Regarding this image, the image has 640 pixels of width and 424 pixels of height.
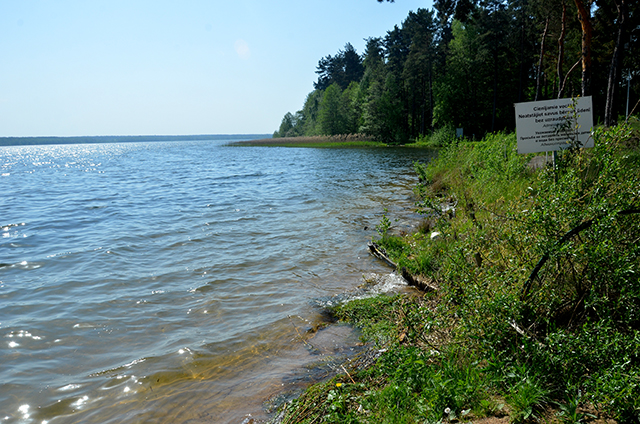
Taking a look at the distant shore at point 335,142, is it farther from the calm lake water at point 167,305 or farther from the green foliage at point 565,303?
the green foliage at point 565,303

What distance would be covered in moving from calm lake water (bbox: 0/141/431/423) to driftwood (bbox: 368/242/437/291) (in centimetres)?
20

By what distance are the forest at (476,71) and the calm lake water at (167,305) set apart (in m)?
22.6

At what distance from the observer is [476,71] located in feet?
175

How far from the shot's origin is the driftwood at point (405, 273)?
20.8 feet

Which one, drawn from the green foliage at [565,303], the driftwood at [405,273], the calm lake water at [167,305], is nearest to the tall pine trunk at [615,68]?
the calm lake water at [167,305]

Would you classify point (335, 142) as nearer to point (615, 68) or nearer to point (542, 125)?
point (615, 68)

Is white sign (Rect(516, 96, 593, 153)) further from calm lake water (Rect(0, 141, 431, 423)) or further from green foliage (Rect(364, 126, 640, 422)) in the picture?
calm lake water (Rect(0, 141, 431, 423))

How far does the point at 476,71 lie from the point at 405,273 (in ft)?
179

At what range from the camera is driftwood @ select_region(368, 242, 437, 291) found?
6.33 m

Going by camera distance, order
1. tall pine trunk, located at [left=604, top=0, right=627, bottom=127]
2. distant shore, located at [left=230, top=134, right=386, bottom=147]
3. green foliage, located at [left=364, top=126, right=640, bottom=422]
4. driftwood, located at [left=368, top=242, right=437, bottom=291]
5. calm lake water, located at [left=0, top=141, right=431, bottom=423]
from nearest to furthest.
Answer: green foliage, located at [left=364, top=126, right=640, bottom=422]
calm lake water, located at [left=0, top=141, right=431, bottom=423]
driftwood, located at [left=368, top=242, right=437, bottom=291]
tall pine trunk, located at [left=604, top=0, right=627, bottom=127]
distant shore, located at [left=230, top=134, right=386, bottom=147]

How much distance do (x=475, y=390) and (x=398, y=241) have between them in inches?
227

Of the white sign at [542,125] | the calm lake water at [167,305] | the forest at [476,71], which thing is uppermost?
the forest at [476,71]

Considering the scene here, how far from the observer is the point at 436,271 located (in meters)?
6.54

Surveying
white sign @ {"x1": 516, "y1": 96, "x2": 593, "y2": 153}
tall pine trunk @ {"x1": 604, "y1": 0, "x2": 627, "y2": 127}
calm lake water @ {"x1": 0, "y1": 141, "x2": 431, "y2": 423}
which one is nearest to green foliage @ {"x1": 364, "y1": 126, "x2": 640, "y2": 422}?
white sign @ {"x1": 516, "y1": 96, "x2": 593, "y2": 153}
